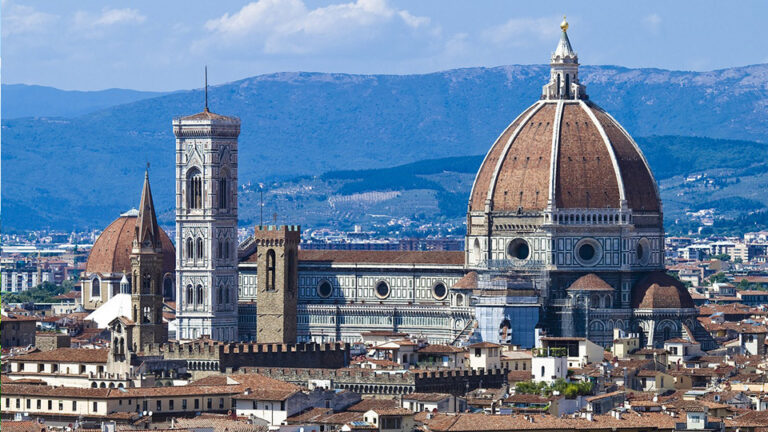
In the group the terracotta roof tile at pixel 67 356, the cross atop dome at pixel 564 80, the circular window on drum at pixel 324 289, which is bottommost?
the terracotta roof tile at pixel 67 356

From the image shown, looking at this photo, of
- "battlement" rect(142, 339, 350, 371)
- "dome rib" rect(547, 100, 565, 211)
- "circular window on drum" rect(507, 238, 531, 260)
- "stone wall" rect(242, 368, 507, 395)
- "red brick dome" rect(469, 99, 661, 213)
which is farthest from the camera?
"circular window on drum" rect(507, 238, 531, 260)

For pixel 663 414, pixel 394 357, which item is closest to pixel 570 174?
pixel 394 357

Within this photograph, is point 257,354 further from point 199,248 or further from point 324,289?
point 324,289

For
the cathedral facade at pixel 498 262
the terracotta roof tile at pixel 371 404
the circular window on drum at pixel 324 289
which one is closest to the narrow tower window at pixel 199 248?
the cathedral facade at pixel 498 262

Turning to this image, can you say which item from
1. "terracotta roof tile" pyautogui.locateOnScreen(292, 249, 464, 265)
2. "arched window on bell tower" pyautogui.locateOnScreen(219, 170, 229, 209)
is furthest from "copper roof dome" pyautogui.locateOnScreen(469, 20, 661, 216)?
"arched window on bell tower" pyautogui.locateOnScreen(219, 170, 229, 209)

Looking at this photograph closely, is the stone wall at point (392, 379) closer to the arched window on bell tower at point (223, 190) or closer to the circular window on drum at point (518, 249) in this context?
the circular window on drum at point (518, 249)

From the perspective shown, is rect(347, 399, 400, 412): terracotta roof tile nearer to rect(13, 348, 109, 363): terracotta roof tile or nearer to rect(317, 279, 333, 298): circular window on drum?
rect(13, 348, 109, 363): terracotta roof tile
